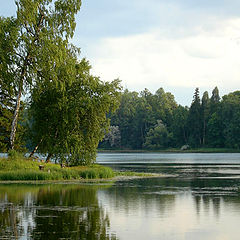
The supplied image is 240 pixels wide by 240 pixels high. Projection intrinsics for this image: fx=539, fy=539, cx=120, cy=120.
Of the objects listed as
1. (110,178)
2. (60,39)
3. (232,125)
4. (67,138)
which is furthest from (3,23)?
(232,125)

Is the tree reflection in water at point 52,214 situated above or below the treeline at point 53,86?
below

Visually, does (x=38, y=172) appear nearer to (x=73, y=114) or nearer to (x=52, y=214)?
(x=73, y=114)

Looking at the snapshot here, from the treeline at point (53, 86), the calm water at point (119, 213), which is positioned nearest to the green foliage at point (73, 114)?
the treeline at point (53, 86)

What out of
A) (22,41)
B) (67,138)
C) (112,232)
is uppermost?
(22,41)

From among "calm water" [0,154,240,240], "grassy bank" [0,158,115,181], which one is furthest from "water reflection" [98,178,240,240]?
"grassy bank" [0,158,115,181]

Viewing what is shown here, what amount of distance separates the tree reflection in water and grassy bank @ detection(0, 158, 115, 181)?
279 inches

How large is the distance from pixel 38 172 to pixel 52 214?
19.5 meters

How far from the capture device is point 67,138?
158 feet

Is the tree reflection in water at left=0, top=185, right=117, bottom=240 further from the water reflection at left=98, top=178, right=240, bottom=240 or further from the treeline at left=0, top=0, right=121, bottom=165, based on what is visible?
the treeline at left=0, top=0, right=121, bottom=165

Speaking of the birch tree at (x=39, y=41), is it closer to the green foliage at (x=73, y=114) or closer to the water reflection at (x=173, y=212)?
the green foliage at (x=73, y=114)

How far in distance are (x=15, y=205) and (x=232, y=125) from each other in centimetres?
15158

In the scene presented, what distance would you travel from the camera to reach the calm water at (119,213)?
706 inches

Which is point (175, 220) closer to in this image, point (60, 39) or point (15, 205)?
point (15, 205)

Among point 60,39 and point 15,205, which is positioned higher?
point 60,39
